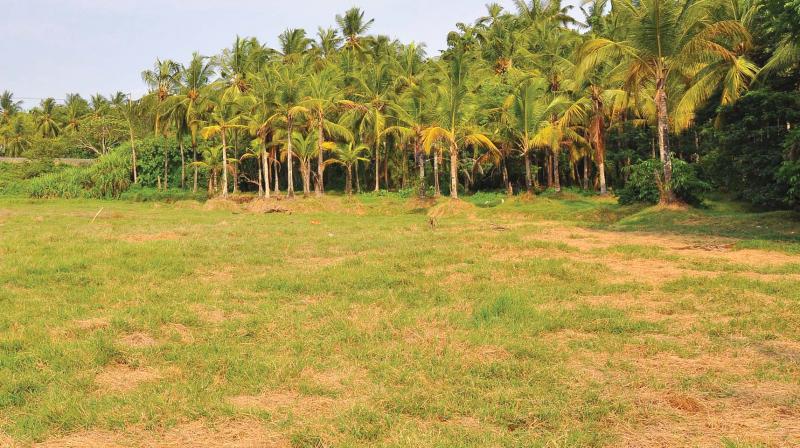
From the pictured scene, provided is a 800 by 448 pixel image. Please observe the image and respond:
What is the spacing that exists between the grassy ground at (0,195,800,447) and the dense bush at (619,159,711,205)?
8326mm

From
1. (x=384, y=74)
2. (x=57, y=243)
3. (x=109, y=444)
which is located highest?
(x=384, y=74)

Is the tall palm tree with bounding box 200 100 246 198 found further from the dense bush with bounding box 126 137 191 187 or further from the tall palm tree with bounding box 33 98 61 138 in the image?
the tall palm tree with bounding box 33 98 61 138

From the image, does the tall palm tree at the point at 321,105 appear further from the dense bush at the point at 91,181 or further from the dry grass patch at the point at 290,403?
the dry grass patch at the point at 290,403

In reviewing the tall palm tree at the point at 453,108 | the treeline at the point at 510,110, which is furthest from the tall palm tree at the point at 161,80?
the tall palm tree at the point at 453,108

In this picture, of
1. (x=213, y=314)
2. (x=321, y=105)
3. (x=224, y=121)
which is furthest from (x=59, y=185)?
(x=213, y=314)

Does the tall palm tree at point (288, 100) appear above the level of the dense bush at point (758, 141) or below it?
above

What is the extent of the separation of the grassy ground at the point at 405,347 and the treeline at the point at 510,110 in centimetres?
797

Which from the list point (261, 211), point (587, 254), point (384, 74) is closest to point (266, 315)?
point (587, 254)

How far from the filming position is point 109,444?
3.65m

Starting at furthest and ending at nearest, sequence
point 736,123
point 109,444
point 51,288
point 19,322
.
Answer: point 736,123, point 51,288, point 19,322, point 109,444

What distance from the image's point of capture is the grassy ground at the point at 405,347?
3795 millimetres

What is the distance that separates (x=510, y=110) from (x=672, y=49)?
1173 cm

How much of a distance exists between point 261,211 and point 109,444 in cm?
2357

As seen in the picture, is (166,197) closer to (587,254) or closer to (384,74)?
(384,74)
